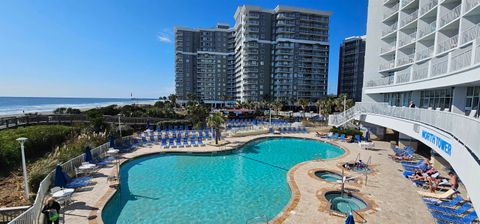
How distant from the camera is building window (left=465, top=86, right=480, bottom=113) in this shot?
13.7 meters

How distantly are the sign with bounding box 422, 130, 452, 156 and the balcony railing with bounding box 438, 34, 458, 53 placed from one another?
9275 mm

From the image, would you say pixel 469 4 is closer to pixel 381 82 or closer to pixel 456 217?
Result: pixel 381 82

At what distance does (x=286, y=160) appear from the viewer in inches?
Result: 774

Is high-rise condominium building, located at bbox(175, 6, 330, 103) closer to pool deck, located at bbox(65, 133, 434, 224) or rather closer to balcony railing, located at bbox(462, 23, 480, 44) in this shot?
balcony railing, located at bbox(462, 23, 480, 44)

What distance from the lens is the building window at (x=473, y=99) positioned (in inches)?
539

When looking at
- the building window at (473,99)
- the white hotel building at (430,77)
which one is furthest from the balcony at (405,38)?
the building window at (473,99)

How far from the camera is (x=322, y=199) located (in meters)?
11.1

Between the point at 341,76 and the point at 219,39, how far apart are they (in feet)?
168

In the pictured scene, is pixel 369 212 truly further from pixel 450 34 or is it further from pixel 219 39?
pixel 219 39

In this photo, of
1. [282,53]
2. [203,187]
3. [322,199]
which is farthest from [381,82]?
[282,53]

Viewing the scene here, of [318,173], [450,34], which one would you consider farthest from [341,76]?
[318,173]

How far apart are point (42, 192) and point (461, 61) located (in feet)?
67.2

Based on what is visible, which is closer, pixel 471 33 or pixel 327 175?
pixel 471 33

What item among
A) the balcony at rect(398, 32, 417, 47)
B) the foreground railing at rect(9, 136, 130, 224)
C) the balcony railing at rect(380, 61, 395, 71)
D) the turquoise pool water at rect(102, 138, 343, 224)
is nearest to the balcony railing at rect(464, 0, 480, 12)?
the balcony at rect(398, 32, 417, 47)
